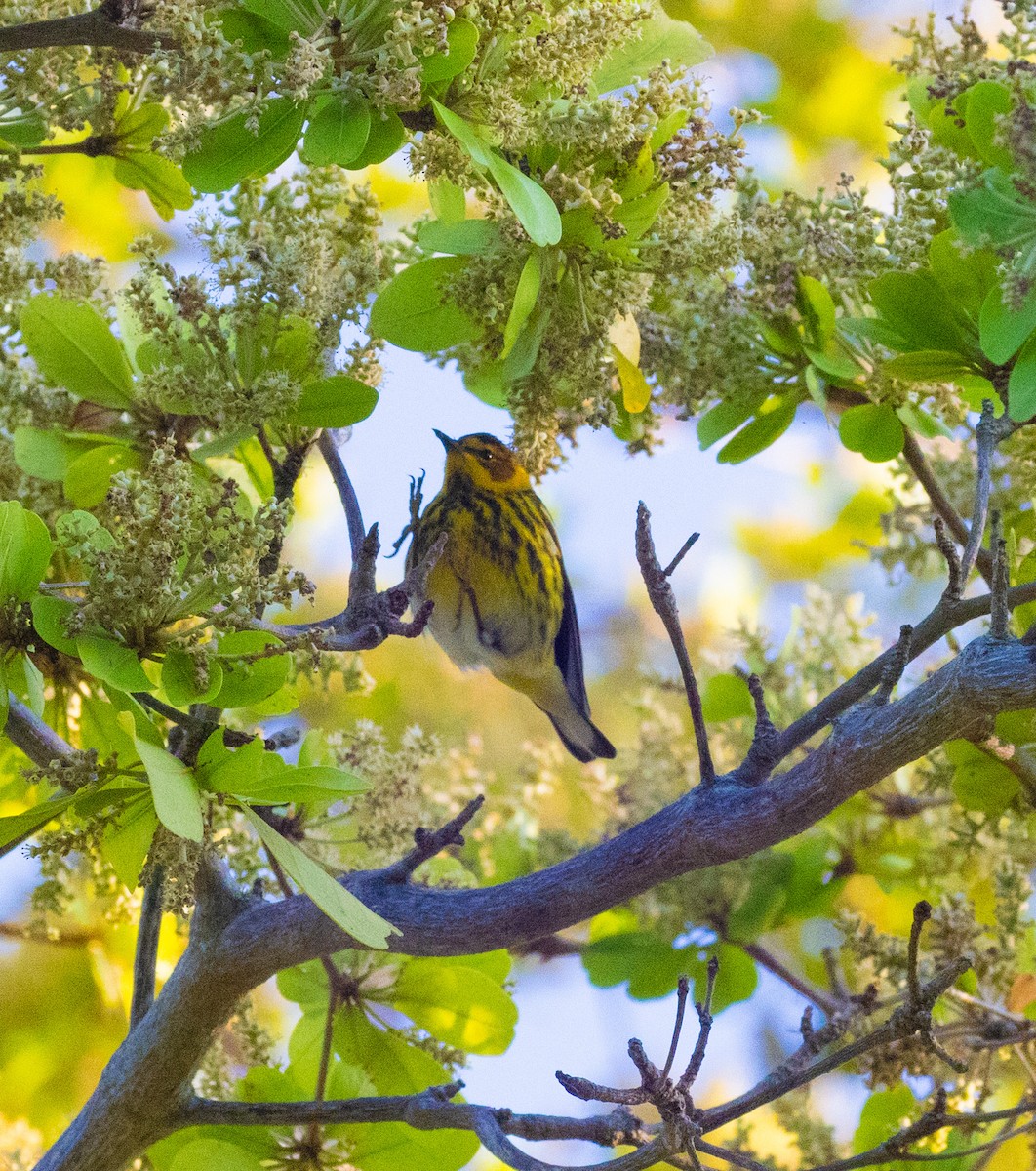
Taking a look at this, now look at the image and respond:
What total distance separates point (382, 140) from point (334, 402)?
0.29m

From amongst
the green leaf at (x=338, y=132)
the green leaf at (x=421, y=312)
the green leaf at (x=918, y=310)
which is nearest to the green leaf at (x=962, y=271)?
the green leaf at (x=918, y=310)

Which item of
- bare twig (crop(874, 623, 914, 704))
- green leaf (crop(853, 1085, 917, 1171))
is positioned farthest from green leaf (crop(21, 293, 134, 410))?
green leaf (crop(853, 1085, 917, 1171))

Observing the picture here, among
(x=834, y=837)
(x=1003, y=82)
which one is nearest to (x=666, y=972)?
(x=834, y=837)

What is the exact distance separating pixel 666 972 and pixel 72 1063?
1279mm

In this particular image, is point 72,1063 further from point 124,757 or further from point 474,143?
point 474,143

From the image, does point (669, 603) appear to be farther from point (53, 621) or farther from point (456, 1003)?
point (456, 1003)

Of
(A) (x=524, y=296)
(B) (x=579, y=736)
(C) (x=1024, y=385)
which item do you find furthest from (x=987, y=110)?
(B) (x=579, y=736)

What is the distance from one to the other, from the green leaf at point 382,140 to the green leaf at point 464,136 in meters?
0.05

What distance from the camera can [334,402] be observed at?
1.39 meters

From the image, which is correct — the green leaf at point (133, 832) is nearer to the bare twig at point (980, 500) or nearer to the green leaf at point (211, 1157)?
the green leaf at point (211, 1157)

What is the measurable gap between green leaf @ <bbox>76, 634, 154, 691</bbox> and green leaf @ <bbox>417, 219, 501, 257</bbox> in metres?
0.47

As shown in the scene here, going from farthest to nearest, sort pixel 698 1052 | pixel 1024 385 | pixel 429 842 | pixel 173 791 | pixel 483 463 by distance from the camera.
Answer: pixel 483 463, pixel 429 842, pixel 1024 385, pixel 698 1052, pixel 173 791

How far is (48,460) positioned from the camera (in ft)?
4.91

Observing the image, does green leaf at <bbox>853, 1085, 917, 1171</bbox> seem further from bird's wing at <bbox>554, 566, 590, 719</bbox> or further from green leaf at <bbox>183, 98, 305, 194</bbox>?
green leaf at <bbox>183, 98, 305, 194</bbox>
